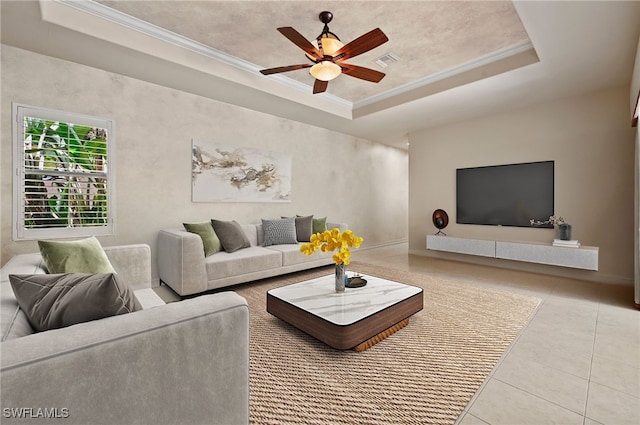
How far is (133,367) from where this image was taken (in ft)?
2.73

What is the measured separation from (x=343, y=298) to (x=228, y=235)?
6.40 ft

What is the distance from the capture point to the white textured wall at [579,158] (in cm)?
364

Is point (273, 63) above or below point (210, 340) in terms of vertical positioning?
above

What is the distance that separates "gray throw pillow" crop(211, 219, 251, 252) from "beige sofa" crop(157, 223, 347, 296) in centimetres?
9

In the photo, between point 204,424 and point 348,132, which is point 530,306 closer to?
point 204,424

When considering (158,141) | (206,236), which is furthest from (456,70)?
(158,141)

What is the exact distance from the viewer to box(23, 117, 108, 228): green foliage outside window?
2.85 m

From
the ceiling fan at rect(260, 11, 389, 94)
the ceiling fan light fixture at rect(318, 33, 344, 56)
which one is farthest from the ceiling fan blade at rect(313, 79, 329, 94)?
the ceiling fan light fixture at rect(318, 33, 344, 56)

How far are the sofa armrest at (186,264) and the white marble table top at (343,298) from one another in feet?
3.48

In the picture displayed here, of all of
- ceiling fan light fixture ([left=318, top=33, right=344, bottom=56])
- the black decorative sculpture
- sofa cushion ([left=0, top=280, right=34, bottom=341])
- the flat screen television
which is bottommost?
sofa cushion ([left=0, top=280, right=34, bottom=341])

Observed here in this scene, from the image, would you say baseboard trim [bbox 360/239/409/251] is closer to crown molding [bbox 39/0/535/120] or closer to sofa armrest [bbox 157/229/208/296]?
crown molding [bbox 39/0/535/120]

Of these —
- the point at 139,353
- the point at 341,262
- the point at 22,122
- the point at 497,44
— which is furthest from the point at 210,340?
the point at 497,44

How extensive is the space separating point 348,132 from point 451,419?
5229mm

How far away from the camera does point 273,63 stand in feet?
11.4
